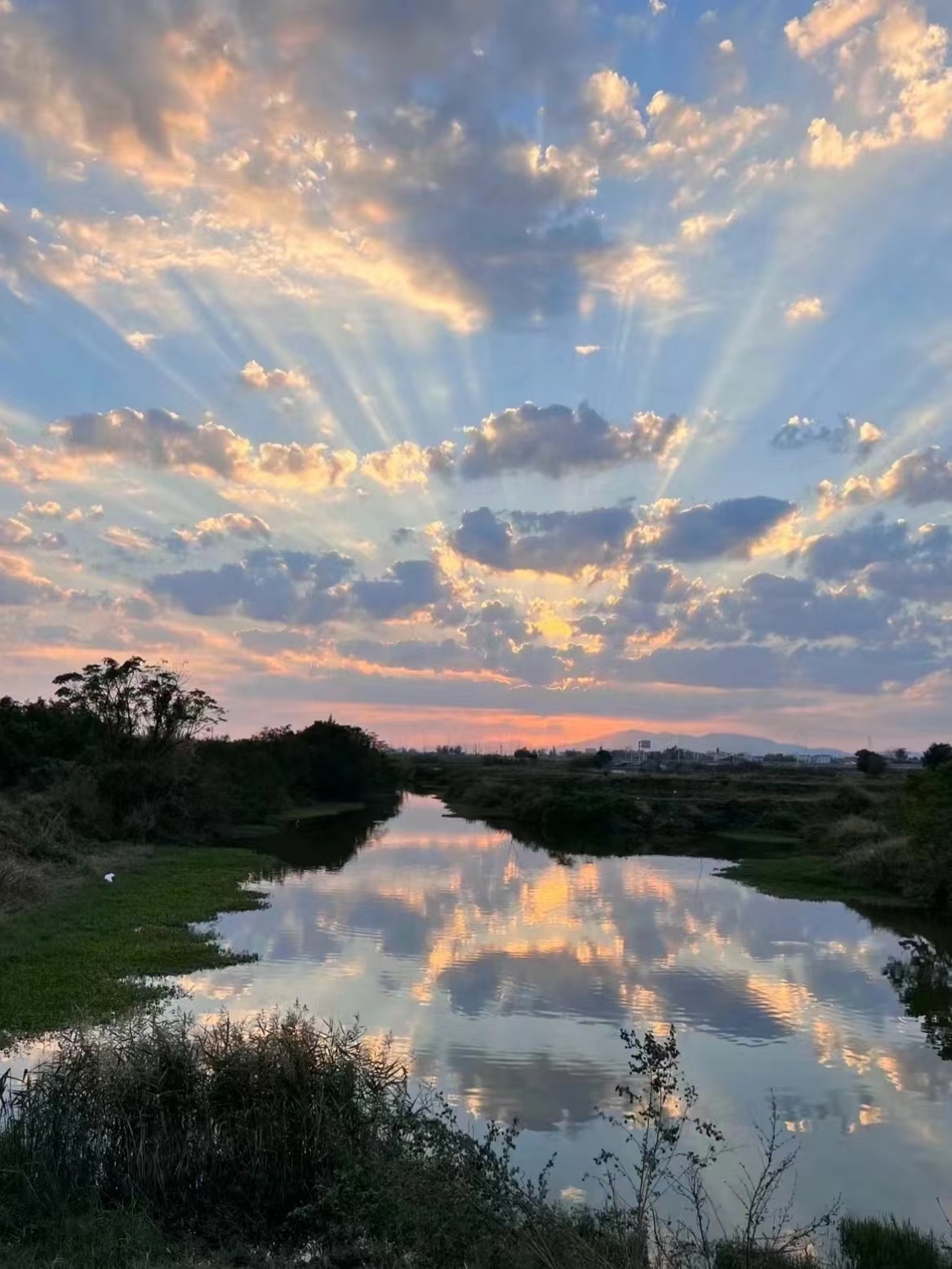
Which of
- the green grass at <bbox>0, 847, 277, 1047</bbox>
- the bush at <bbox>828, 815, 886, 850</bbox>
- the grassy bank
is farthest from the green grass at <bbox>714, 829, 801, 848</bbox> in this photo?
the grassy bank

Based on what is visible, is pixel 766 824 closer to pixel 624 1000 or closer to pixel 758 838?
pixel 758 838

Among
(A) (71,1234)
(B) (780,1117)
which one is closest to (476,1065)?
(B) (780,1117)

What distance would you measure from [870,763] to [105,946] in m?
110

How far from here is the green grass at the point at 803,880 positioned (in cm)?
3055

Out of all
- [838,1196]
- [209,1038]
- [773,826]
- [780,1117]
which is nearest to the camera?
[209,1038]

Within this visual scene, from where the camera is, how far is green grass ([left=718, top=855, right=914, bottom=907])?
3055cm

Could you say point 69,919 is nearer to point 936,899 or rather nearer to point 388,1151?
point 388,1151

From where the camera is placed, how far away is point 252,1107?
7641 millimetres

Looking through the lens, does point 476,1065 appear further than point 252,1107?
Yes

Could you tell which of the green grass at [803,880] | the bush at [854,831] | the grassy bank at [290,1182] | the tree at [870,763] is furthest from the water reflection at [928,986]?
the tree at [870,763]

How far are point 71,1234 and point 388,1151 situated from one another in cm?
222

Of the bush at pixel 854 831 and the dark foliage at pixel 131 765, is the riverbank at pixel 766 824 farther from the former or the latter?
the dark foliage at pixel 131 765

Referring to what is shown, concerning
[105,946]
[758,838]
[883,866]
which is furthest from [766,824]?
[105,946]

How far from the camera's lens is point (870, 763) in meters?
113
